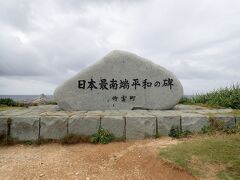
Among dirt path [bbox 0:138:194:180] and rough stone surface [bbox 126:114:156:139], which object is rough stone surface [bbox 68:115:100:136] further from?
rough stone surface [bbox 126:114:156:139]

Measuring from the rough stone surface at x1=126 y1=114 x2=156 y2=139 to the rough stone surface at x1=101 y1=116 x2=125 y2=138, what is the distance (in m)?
0.12

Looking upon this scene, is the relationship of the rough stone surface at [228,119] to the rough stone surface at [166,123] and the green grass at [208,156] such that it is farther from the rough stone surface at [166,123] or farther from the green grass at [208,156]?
the green grass at [208,156]

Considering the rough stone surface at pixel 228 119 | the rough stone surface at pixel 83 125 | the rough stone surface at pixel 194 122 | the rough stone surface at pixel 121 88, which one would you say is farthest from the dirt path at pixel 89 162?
the rough stone surface at pixel 121 88

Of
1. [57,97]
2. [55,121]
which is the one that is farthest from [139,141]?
[57,97]

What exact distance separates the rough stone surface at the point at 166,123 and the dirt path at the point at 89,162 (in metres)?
0.23

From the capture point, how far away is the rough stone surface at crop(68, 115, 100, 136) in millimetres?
6637

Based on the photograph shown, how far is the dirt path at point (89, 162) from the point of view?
4.83 meters

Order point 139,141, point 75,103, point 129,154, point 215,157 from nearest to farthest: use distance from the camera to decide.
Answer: point 215,157, point 129,154, point 139,141, point 75,103

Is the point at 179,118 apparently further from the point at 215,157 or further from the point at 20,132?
the point at 20,132

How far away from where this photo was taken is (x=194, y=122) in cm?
684

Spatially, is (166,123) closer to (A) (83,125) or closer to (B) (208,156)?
(A) (83,125)

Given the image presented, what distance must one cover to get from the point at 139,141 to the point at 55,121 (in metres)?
1.73

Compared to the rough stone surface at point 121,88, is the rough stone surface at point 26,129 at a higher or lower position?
lower

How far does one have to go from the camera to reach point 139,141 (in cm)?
653
